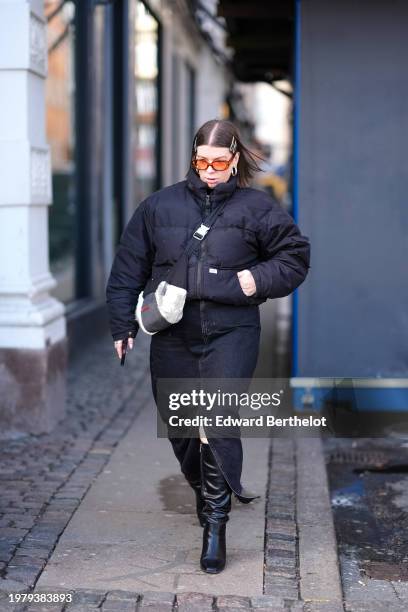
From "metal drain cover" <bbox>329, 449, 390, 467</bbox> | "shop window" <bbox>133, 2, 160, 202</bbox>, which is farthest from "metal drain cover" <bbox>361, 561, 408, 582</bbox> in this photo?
"shop window" <bbox>133, 2, 160, 202</bbox>

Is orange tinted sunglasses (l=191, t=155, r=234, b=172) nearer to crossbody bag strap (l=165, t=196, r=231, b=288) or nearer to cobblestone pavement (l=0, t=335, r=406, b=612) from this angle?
crossbody bag strap (l=165, t=196, r=231, b=288)

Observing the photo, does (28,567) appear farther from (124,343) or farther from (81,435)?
(81,435)

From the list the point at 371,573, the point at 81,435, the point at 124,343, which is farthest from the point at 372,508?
the point at 81,435

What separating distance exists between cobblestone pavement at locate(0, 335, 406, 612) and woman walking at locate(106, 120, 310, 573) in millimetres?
352

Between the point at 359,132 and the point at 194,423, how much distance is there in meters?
3.27

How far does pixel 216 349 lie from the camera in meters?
4.46

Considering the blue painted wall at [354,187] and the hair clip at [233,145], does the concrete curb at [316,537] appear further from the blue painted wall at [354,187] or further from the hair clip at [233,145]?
the hair clip at [233,145]

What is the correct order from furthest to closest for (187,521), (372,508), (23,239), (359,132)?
(359,132)
(23,239)
(372,508)
(187,521)

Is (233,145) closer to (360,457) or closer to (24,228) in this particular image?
(24,228)

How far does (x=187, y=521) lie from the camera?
16.8 ft

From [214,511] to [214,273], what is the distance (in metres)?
1.00

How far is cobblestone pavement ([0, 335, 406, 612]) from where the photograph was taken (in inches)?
161

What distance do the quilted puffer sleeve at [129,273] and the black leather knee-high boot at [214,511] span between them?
643 mm

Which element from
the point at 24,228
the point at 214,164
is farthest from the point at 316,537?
the point at 24,228
